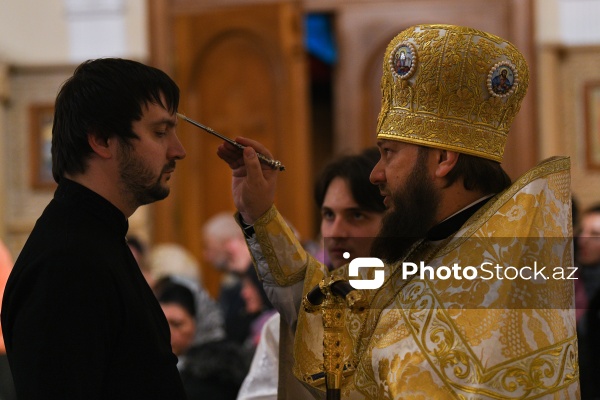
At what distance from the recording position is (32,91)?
8.84 m

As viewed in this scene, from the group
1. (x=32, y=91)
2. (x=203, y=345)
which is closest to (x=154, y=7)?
(x=32, y=91)

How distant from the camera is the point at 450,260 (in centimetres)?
284

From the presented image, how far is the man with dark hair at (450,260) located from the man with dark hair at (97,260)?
0.48 m

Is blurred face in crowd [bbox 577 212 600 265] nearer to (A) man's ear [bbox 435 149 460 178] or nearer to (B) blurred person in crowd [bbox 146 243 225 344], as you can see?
(B) blurred person in crowd [bbox 146 243 225 344]

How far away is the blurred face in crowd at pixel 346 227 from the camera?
11.8 ft

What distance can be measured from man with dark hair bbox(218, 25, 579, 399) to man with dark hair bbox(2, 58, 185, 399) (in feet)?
1.59

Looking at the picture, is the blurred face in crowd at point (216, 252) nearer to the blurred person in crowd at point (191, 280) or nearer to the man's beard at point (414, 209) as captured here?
the blurred person in crowd at point (191, 280)

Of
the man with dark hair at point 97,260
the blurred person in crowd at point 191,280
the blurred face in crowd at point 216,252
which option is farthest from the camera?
the blurred face in crowd at point 216,252

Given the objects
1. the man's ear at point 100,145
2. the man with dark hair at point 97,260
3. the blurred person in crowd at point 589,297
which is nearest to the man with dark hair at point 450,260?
Result: the man with dark hair at point 97,260

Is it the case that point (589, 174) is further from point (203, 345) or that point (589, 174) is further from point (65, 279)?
point (65, 279)

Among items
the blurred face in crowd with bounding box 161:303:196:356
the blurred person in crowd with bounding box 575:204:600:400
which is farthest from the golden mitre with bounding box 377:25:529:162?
the blurred face in crowd with bounding box 161:303:196:356

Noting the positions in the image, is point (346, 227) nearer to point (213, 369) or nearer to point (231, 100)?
point (213, 369)

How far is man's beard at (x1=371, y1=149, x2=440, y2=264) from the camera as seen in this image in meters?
2.88

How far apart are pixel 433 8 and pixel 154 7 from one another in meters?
2.31
